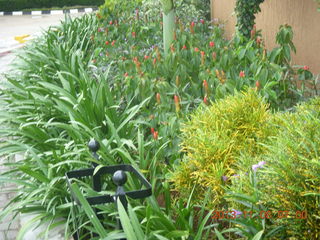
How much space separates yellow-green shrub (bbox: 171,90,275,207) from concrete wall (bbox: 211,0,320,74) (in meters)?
2.51

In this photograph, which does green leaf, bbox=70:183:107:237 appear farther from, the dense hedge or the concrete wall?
the dense hedge

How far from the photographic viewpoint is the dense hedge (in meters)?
22.6

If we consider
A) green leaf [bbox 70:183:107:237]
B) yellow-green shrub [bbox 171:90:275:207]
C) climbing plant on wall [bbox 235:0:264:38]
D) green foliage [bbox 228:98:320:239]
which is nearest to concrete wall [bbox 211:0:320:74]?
climbing plant on wall [bbox 235:0:264:38]

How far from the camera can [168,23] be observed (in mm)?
6168

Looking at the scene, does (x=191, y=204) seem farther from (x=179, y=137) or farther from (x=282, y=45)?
(x=282, y=45)

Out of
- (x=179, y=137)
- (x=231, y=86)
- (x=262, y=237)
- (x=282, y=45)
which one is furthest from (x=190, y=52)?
(x=262, y=237)

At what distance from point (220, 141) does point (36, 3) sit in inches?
847

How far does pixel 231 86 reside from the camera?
407 centimetres

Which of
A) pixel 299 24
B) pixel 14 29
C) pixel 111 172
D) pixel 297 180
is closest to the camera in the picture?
pixel 297 180

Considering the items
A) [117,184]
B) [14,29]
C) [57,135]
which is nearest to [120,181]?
[117,184]

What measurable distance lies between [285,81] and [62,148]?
6.38ft

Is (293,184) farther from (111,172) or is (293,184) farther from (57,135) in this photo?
(57,135)
